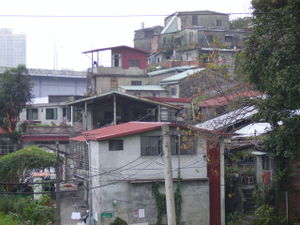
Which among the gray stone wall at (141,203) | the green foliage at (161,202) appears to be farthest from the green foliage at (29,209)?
the green foliage at (161,202)

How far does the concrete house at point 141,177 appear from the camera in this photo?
70.2 feet

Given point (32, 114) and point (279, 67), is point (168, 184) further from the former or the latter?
point (32, 114)

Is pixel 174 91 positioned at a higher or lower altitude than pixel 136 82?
lower

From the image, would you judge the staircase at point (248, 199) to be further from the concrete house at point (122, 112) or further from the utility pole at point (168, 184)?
the utility pole at point (168, 184)

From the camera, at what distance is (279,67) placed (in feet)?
50.9

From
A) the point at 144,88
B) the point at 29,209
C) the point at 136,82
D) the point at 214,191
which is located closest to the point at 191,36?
the point at 136,82

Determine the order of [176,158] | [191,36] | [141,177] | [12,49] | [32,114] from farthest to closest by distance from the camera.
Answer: [12,49], [191,36], [32,114], [176,158], [141,177]

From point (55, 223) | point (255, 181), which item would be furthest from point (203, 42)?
point (55, 223)

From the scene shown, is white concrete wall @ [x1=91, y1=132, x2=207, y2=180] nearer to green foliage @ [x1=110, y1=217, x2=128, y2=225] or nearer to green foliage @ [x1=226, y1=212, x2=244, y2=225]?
green foliage @ [x1=110, y1=217, x2=128, y2=225]

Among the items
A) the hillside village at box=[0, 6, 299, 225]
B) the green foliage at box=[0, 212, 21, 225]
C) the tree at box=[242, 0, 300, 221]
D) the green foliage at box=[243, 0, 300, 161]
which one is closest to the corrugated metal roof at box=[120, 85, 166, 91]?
the hillside village at box=[0, 6, 299, 225]

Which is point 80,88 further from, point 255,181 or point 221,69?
point 221,69

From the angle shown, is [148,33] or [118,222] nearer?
[118,222]

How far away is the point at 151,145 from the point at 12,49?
122 m

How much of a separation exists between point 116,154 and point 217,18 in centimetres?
3802
